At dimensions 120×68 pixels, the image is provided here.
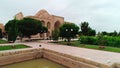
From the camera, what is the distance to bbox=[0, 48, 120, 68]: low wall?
304 inches

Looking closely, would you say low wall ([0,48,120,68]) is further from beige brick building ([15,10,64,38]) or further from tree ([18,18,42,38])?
beige brick building ([15,10,64,38])

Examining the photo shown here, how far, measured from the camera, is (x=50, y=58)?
39.1 feet

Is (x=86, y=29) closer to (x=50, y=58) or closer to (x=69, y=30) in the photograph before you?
(x=69, y=30)

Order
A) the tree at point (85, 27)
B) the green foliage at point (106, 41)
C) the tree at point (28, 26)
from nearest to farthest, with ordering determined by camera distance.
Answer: the green foliage at point (106, 41), the tree at point (28, 26), the tree at point (85, 27)

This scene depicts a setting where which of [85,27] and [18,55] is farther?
[85,27]

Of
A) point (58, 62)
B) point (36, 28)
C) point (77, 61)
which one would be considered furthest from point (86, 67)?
point (36, 28)

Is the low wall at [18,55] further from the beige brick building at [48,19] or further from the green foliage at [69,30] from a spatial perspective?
the beige brick building at [48,19]

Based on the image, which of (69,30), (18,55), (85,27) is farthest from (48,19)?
(18,55)

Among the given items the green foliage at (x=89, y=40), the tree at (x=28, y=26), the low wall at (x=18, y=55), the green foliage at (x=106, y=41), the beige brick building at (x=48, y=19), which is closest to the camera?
Result: the low wall at (x=18, y=55)

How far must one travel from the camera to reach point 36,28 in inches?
966

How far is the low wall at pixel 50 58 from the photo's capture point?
773cm

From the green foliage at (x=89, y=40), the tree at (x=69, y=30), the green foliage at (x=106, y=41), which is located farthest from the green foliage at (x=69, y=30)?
the green foliage at (x=106, y=41)

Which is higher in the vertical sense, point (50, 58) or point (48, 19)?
point (48, 19)

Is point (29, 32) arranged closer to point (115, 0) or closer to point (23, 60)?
point (23, 60)
